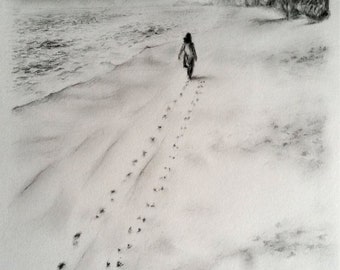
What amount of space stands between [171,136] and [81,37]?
1.64 feet

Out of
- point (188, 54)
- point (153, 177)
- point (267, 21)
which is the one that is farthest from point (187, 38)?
point (153, 177)

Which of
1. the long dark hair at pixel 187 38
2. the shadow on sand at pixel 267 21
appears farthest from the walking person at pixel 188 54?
the shadow on sand at pixel 267 21

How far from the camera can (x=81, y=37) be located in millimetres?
1630

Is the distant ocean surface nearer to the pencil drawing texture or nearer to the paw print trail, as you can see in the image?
the pencil drawing texture

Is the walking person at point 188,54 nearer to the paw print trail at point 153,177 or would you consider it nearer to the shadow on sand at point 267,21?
the paw print trail at point 153,177

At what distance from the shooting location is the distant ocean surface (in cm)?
159

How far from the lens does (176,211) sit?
1.52 metres

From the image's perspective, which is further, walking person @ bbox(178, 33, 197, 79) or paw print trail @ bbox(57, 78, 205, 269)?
walking person @ bbox(178, 33, 197, 79)

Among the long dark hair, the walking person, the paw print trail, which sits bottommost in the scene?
the paw print trail

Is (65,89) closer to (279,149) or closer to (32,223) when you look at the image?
(32,223)

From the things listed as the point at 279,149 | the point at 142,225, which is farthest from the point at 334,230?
the point at 142,225

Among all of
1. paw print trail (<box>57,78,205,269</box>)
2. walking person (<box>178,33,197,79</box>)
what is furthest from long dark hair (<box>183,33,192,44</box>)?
paw print trail (<box>57,78,205,269</box>)

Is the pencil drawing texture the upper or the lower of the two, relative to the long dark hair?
lower

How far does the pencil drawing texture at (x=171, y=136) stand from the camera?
4.88ft
